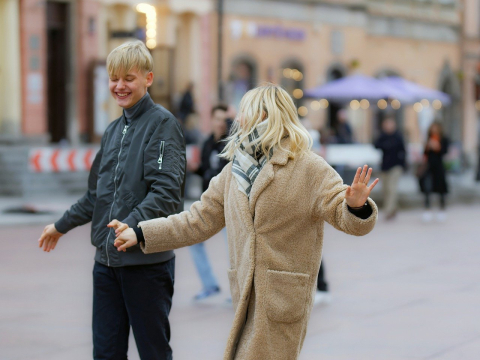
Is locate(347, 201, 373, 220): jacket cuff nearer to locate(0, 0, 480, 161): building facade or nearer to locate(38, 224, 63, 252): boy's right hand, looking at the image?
locate(38, 224, 63, 252): boy's right hand

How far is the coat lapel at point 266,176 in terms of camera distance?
4.34 m

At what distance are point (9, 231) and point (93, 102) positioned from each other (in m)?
10.0

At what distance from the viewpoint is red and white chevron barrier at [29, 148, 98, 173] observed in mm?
19141

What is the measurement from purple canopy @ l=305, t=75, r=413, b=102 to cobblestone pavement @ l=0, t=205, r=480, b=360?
9.59 m

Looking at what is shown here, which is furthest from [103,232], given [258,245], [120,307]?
[258,245]

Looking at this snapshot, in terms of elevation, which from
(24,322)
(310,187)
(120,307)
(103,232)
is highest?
(310,187)

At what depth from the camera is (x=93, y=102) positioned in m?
25.0

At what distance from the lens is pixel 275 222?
171 inches

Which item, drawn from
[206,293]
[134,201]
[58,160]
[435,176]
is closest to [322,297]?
[206,293]

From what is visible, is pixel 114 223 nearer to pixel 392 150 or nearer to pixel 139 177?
pixel 139 177

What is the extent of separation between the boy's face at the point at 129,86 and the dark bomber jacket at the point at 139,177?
Result: 0.20ft

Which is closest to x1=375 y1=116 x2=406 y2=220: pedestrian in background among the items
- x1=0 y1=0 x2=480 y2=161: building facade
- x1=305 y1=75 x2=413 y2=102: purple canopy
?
x1=305 y1=75 x2=413 y2=102: purple canopy

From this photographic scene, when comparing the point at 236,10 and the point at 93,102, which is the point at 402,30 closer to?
the point at 236,10

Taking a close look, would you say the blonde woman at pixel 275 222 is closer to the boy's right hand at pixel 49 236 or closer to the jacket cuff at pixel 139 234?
the jacket cuff at pixel 139 234
